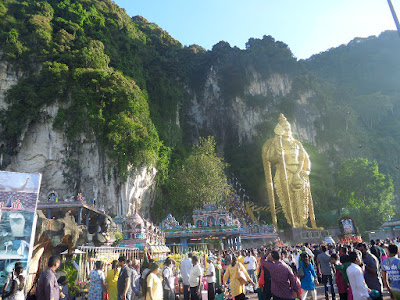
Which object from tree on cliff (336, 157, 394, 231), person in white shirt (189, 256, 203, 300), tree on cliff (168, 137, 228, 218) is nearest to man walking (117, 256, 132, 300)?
person in white shirt (189, 256, 203, 300)

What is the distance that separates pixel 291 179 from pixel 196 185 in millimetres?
7085

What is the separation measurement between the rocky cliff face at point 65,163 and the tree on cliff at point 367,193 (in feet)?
58.6

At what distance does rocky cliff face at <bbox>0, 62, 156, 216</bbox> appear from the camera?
19547 millimetres

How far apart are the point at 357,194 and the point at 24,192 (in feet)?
84.5

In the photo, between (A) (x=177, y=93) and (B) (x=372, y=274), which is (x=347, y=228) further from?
(A) (x=177, y=93)

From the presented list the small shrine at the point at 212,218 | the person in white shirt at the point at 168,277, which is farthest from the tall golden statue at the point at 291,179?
the person in white shirt at the point at 168,277

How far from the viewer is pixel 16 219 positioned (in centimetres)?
525

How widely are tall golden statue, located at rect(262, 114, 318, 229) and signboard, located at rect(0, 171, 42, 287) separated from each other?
18.5 metres

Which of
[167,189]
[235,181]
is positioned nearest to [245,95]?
[235,181]

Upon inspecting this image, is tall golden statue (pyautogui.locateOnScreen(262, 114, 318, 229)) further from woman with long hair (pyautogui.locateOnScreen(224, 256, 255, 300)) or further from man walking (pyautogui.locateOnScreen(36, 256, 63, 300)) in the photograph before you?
man walking (pyautogui.locateOnScreen(36, 256, 63, 300))

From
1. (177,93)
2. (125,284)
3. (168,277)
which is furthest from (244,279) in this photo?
(177,93)

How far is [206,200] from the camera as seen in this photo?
23516 millimetres

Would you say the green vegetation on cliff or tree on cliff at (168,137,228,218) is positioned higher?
the green vegetation on cliff

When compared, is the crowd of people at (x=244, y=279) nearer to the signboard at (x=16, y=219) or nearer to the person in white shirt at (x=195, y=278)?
the person in white shirt at (x=195, y=278)
